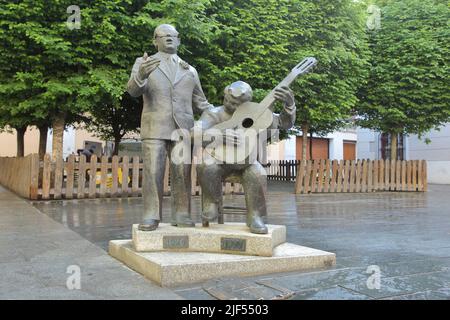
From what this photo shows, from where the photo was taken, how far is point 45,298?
128 inches

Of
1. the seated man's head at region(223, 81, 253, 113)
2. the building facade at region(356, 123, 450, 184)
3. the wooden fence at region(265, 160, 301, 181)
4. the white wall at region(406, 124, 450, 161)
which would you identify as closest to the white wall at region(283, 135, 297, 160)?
the building facade at region(356, 123, 450, 184)

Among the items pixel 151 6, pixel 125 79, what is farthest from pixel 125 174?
pixel 151 6

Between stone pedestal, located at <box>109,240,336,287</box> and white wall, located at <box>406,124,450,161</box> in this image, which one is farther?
white wall, located at <box>406,124,450,161</box>

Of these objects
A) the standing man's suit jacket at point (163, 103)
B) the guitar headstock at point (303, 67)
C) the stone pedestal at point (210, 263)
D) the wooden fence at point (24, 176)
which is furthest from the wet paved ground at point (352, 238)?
the guitar headstock at point (303, 67)

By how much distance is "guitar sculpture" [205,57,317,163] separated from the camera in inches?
168

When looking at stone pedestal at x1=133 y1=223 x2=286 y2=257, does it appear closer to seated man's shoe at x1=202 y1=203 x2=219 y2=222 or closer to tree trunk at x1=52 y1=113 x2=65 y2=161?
seated man's shoe at x1=202 y1=203 x2=219 y2=222

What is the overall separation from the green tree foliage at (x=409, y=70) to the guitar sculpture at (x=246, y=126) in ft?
41.1

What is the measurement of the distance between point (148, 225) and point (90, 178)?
26.5 ft

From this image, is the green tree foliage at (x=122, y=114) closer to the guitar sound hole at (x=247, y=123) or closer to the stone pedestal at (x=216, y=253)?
the guitar sound hole at (x=247, y=123)

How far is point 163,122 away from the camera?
4.48 metres

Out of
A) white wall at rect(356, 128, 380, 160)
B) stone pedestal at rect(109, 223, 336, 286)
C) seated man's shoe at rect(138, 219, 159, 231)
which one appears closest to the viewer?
stone pedestal at rect(109, 223, 336, 286)

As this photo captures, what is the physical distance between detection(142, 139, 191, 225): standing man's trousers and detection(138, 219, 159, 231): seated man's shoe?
4 centimetres

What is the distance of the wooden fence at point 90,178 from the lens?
11393 millimetres
